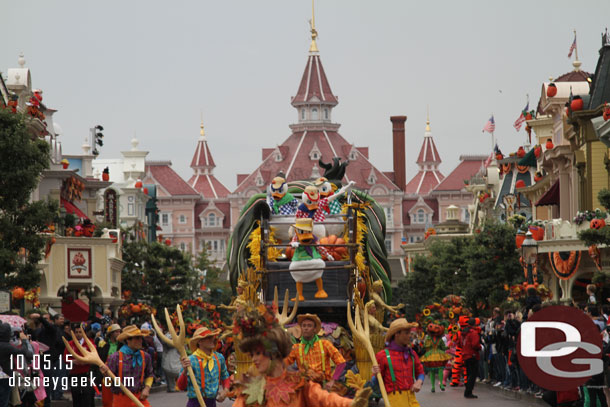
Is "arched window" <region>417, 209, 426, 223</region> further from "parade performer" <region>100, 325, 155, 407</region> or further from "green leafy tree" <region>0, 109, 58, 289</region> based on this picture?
"parade performer" <region>100, 325, 155, 407</region>

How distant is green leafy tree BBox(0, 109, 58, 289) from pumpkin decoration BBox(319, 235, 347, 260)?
9.28 metres

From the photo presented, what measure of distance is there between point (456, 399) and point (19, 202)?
31.0 feet

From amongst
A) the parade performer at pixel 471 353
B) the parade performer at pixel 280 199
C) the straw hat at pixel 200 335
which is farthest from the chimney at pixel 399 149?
the straw hat at pixel 200 335

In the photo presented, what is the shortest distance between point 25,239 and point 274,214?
8.20 m

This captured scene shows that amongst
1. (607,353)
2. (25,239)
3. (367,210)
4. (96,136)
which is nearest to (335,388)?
(607,353)

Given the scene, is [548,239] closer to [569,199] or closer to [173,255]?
[569,199]

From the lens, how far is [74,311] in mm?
50750

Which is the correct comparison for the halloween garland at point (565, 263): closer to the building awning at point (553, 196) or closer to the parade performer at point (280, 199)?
the building awning at point (553, 196)

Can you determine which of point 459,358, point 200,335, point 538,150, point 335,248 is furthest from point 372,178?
point 200,335

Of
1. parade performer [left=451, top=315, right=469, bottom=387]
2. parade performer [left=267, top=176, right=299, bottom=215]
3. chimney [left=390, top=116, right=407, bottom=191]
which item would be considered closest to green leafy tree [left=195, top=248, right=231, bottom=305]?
chimney [left=390, top=116, right=407, bottom=191]

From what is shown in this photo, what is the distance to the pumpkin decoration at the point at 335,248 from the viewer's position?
64.2 ft

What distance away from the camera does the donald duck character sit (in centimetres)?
1889

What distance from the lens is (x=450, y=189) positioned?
16800cm

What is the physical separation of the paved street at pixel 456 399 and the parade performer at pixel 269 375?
1313 cm
